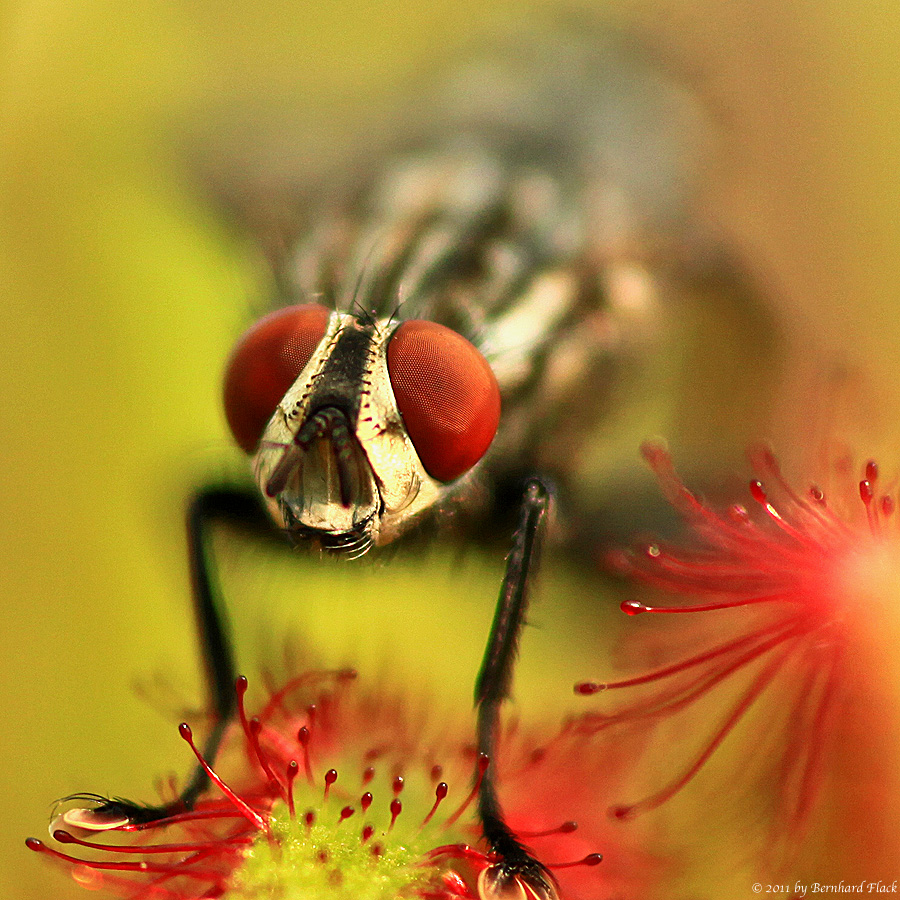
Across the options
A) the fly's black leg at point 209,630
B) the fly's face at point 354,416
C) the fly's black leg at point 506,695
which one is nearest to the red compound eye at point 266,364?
the fly's face at point 354,416

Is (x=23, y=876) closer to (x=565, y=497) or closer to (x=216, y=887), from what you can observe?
(x=216, y=887)

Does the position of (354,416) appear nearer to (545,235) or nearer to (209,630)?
(209,630)

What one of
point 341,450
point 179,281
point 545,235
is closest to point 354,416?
point 341,450

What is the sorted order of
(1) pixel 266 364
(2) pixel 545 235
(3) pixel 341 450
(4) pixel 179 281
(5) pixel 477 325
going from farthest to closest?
(4) pixel 179 281, (2) pixel 545 235, (5) pixel 477 325, (1) pixel 266 364, (3) pixel 341 450

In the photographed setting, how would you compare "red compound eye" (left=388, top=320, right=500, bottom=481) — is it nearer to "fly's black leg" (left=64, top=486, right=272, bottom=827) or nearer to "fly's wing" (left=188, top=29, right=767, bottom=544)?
"fly's wing" (left=188, top=29, right=767, bottom=544)

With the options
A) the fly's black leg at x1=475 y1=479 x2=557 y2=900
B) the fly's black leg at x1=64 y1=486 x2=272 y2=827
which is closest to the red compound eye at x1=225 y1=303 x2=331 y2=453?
the fly's black leg at x1=64 y1=486 x2=272 y2=827

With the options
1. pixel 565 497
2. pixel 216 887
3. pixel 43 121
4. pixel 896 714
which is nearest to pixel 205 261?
pixel 43 121

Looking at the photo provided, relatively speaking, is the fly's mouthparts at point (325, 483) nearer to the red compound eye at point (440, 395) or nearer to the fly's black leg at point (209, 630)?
the red compound eye at point (440, 395)
